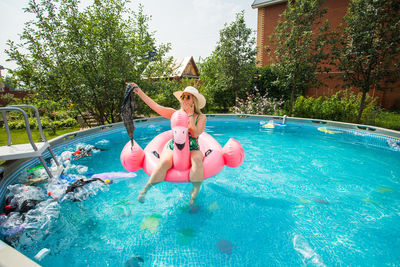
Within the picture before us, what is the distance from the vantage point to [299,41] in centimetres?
820

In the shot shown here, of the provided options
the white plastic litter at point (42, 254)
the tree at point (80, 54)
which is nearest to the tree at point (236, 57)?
the tree at point (80, 54)

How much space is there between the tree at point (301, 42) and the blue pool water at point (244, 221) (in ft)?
16.4

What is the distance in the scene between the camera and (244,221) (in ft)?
8.74

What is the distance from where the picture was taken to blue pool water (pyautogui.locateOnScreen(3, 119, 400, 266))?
2111mm

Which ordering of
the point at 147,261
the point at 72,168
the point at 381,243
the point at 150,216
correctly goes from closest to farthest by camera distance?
the point at 147,261
the point at 381,243
the point at 150,216
the point at 72,168

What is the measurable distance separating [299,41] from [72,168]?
918 cm

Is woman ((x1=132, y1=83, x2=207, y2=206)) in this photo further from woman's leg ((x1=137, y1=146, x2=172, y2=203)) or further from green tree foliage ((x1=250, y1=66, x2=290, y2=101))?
green tree foliage ((x1=250, y1=66, x2=290, y2=101))

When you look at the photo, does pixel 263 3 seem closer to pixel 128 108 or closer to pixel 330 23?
pixel 330 23

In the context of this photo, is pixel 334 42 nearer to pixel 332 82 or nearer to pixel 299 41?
pixel 299 41

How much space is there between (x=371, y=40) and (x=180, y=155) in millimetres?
7977

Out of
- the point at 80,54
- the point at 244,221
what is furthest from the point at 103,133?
the point at 244,221

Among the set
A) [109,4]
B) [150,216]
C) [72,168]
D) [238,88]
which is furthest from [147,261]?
[238,88]

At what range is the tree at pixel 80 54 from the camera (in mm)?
6008

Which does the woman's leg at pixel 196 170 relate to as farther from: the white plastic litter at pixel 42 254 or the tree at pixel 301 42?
the tree at pixel 301 42
